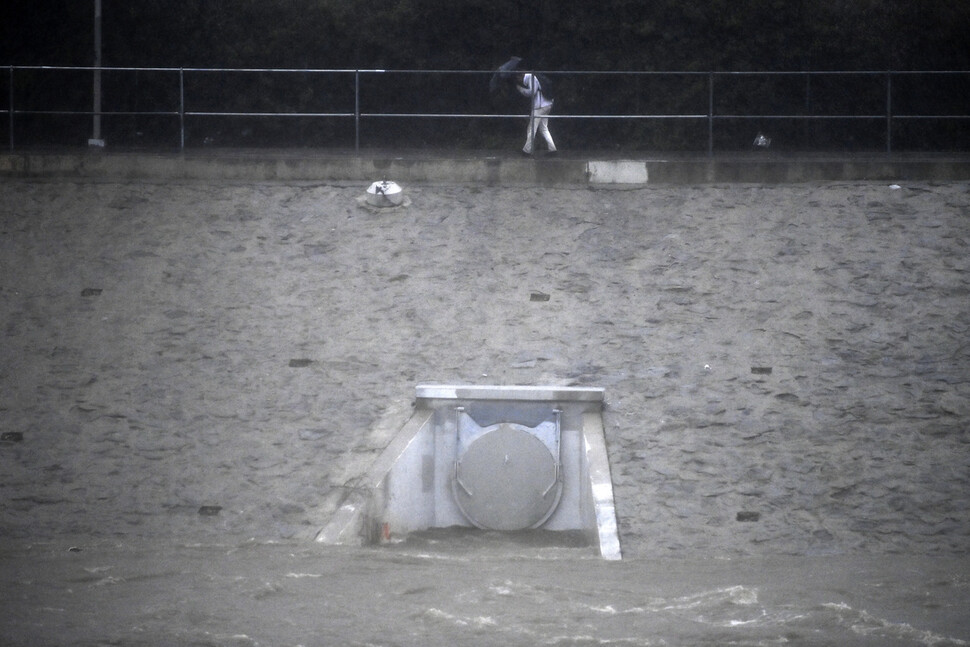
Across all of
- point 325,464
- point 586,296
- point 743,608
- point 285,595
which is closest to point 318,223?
point 586,296

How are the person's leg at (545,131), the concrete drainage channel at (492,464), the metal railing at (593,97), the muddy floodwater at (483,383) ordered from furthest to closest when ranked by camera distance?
the metal railing at (593,97) → the person's leg at (545,131) → the concrete drainage channel at (492,464) → the muddy floodwater at (483,383)

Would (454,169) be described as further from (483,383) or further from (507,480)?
(507,480)

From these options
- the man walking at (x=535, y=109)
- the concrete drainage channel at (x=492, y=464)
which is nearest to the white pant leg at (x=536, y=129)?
the man walking at (x=535, y=109)

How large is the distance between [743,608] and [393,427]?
153 inches

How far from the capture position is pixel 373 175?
14836mm

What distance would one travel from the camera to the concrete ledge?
14.5 meters

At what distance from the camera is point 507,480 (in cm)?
1042

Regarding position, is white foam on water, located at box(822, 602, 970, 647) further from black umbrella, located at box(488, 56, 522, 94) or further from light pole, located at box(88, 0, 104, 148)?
light pole, located at box(88, 0, 104, 148)

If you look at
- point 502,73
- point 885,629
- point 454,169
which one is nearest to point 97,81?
point 502,73

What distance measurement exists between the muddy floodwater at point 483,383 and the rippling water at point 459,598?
0.03m

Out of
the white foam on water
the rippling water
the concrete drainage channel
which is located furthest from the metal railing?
the white foam on water

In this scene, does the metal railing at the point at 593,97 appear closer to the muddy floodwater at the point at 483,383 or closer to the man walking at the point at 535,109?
the man walking at the point at 535,109

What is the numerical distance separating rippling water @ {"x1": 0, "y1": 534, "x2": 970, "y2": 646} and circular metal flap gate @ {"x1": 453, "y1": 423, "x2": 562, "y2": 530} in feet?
2.86

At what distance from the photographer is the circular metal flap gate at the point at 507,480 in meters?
10.4
